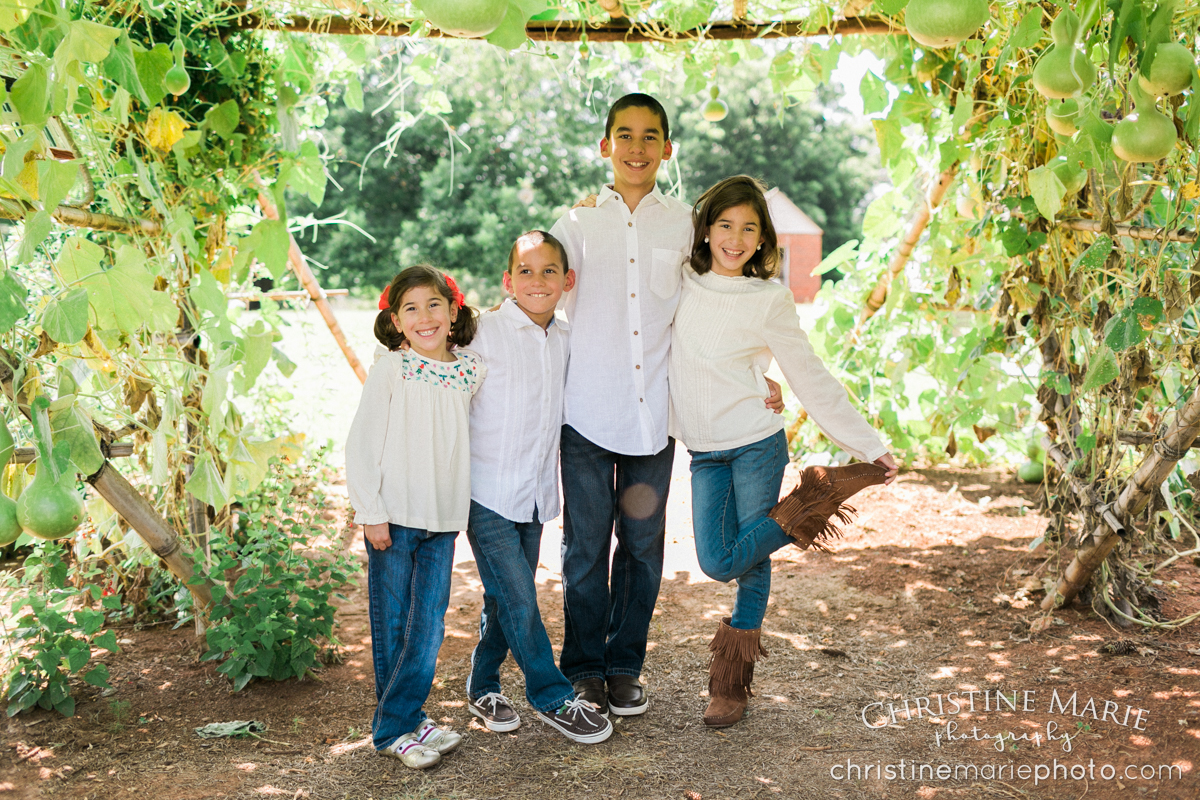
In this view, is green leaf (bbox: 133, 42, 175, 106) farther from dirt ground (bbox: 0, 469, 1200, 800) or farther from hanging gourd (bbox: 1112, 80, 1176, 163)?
hanging gourd (bbox: 1112, 80, 1176, 163)

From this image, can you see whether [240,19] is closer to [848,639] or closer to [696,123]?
[848,639]

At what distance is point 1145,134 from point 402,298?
5.15 feet

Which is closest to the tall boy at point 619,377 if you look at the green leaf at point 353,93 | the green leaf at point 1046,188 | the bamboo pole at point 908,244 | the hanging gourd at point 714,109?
the green leaf at point 1046,188

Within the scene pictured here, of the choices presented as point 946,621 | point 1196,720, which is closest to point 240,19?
point 946,621

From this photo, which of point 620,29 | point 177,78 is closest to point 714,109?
point 620,29

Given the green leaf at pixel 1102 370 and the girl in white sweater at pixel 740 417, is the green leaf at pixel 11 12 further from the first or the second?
the green leaf at pixel 1102 370

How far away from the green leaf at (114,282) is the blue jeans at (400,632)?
721mm

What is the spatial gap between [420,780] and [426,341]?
1.03 metres

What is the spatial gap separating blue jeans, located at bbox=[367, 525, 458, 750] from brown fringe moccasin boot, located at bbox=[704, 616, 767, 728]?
732 millimetres

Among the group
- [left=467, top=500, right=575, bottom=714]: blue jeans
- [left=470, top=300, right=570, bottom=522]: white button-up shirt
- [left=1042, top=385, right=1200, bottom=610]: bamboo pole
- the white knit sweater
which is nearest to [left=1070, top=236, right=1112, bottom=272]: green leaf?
[left=1042, top=385, right=1200, bottom=610]: bamboo pole

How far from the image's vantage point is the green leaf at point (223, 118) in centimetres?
252

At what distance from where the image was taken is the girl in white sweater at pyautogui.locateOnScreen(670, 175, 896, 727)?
227cm

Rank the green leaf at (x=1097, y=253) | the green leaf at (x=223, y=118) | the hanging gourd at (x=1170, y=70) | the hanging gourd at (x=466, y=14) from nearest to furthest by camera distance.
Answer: the hanging gourd at (x=466, y=14)
the hanging gourd at (x=1170, y=70)
the green leaf at (x=1097, y=253)
the green leaf at (x=223, y=118)

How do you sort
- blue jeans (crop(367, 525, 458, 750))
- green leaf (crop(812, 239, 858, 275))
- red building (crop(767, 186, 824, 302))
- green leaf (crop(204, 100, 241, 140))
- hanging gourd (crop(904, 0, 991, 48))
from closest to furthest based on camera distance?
1. hanging gourd (crop(904, 0, 991, 48))
2. blue jeans (crop(367, 525, 458, 750))
3. green leaf (crop(204, 100, 241, 140))
4. green leaf (crop(812, 239, 858, 275))
5. red building (crop(767, 186, 824, 302))
